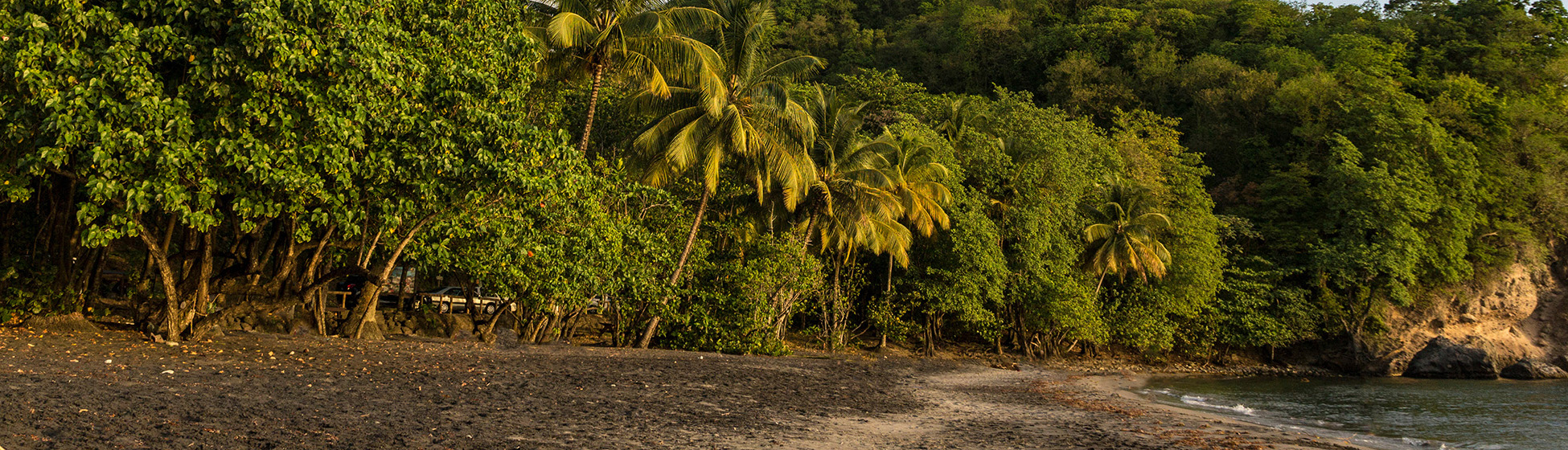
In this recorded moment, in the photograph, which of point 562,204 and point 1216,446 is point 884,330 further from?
point 1216,446

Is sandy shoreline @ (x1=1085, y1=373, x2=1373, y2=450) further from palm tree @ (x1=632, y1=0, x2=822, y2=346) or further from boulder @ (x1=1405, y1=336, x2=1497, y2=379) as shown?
boulder @ (x1=1405, y1=336, x2=1497, y2=379)

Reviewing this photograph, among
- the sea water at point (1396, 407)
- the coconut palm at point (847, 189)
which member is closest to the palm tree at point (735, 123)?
the coconut palm at point (847, 189)

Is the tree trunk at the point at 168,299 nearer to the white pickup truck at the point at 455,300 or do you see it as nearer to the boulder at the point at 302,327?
the boulder at the point at 302,327

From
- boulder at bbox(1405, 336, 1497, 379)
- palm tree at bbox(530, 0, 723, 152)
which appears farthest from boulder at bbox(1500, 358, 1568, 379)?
palm tree at bbox(530, 0, 723, 152)

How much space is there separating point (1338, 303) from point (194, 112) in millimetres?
38944

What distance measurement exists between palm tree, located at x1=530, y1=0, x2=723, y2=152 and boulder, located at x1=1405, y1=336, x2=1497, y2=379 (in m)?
32.5

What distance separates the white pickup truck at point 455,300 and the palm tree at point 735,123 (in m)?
6.87

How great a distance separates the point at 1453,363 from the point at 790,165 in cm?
3069

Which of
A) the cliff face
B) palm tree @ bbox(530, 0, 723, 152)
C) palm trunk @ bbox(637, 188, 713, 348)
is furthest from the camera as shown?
the cliff face

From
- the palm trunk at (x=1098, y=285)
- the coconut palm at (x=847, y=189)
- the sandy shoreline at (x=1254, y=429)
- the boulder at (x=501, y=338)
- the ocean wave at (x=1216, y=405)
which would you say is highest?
the coconut palm at (x=847, y=189)

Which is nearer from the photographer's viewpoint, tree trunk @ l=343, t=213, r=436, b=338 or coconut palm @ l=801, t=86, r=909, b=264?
tree trunk @ l=343, t=213, r=436, b=338

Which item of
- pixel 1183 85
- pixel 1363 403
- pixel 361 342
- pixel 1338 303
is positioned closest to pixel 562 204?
pixel 361 342

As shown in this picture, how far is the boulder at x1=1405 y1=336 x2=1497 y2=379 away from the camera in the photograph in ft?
117

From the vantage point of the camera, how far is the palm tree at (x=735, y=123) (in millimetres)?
19750
